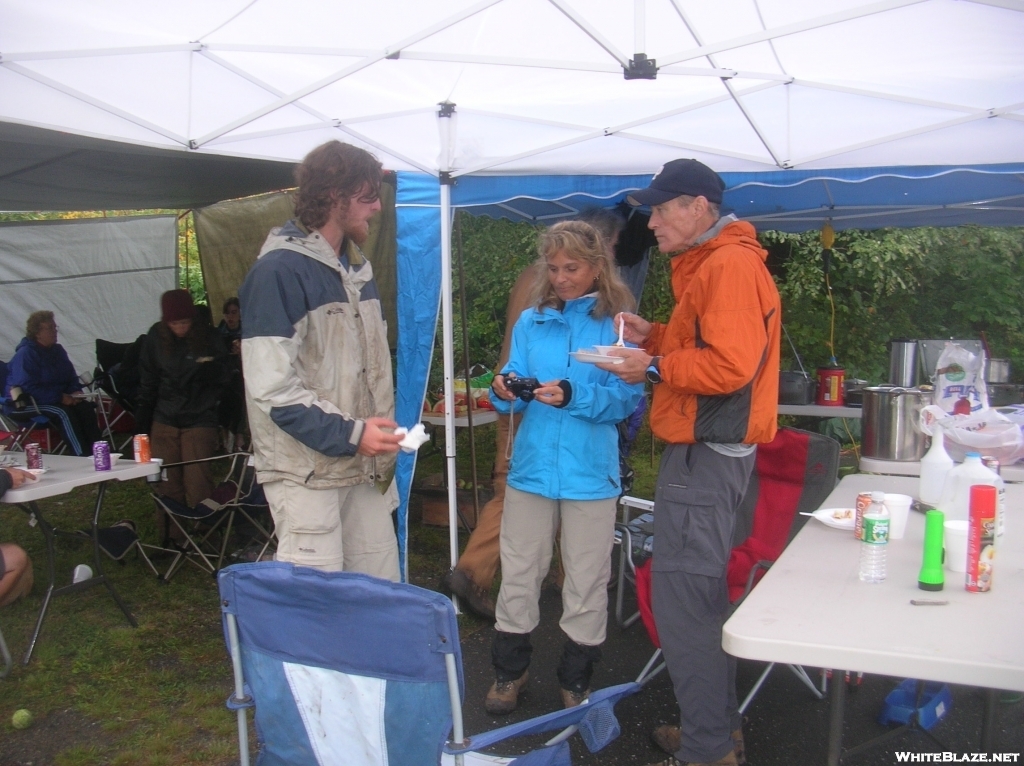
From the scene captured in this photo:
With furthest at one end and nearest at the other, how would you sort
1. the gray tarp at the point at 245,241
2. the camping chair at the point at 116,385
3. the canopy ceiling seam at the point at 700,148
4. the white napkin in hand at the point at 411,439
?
the gray tarp at the point at 245,241 < the camping chair at the point at 116,385 < the canopy ceiling seam at the point at 700,148 < the white napkin in hand at the point at 411,439

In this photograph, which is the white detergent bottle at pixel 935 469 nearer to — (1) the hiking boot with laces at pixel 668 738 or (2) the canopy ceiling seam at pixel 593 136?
(1) the hiking boot with laces at pixel 668 738

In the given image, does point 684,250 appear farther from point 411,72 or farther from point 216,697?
point 216,697

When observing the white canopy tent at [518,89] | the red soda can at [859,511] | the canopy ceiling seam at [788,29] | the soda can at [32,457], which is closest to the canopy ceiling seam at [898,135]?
the white canopy tent at [518,89]

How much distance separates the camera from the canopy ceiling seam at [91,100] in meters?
3.42

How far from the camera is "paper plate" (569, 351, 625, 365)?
8.63 feet

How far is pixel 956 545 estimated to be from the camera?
1940 mm

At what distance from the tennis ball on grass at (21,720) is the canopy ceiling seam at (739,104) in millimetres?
3689

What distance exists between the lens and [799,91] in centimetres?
408

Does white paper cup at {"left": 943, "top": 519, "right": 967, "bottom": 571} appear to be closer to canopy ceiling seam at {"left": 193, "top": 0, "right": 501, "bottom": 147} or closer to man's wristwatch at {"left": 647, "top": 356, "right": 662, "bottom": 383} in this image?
man's wristwatch at {"left": 647, "top": 356, "right": 662, "bottom": 383}

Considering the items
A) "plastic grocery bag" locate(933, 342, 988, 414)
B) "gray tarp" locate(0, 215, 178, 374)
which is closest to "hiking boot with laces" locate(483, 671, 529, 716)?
"plastic grocery bag" locate(933, 342, 988, 414)

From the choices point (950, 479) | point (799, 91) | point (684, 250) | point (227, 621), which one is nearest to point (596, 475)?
point (684, 250)

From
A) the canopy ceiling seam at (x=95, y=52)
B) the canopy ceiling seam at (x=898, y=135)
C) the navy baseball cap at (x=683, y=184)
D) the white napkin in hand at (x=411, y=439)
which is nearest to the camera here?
the white napkin in hand at (x=411, y=439)

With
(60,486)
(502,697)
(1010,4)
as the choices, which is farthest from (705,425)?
(60,486)

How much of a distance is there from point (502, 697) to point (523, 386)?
119 centimetres
